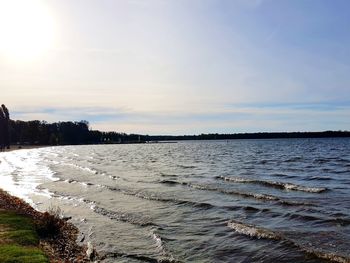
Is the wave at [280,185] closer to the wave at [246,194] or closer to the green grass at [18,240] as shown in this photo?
the wave at [246,194]

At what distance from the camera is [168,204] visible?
2800cm

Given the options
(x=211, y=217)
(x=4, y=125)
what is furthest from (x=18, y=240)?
(x=4, y=125)

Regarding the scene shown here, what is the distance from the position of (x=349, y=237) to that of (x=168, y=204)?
512 inches

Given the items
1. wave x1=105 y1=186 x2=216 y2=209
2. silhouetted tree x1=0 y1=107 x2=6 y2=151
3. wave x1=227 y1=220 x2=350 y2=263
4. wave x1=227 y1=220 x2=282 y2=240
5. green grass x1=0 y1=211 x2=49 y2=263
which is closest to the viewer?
green grass x1=0 y1=211 x2=49 y2=263

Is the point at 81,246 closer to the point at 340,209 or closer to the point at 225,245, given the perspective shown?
the point at 225,245

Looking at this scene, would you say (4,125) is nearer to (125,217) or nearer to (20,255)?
(125,217)

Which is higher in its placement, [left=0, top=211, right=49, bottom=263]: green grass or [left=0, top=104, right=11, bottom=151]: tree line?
[left=0, top=104, right=11, bottom=151]: tree line

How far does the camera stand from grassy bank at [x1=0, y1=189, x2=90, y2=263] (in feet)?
44.6

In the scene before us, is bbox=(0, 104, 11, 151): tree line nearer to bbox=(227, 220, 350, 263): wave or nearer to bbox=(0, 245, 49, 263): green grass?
bbox=(227, 220, 350, 263): wave

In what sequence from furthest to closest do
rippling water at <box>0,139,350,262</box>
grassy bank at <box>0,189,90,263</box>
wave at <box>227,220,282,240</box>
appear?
wave at <box>227,220,282,240</box> → rippling water at <box>0,139,350,262</box> → grassy bank at <box>0,189,90,263</box>

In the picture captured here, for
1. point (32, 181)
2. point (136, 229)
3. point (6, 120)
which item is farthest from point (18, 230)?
point (6, 120)

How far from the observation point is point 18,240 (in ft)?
52.4

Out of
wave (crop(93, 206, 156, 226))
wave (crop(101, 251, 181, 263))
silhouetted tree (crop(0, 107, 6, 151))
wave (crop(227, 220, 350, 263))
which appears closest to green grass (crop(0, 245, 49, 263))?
wave (crop(101, 251, 181, 263))

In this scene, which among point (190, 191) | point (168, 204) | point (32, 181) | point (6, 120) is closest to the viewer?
point (168, 204)
